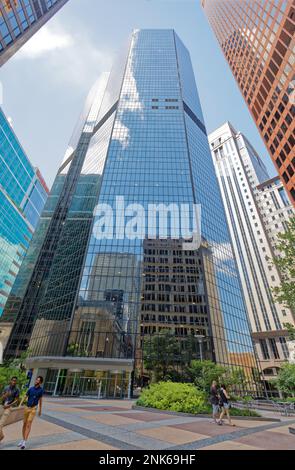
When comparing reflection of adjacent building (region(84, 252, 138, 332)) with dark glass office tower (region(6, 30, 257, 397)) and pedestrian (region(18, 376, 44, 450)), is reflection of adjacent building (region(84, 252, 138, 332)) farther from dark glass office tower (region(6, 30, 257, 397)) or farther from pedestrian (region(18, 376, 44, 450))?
pedestrian (region(18, 376, 44, 450))

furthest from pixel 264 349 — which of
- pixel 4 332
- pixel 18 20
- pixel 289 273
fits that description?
pixel 18 20

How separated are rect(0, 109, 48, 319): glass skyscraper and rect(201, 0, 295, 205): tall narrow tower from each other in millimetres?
66632

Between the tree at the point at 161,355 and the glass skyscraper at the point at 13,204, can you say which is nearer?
the tree at the point at 161,355

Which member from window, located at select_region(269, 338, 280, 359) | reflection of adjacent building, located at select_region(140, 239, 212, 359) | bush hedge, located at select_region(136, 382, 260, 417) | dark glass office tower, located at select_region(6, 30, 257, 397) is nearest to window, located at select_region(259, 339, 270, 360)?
window, located at select_region(269, 338, 280, 359)

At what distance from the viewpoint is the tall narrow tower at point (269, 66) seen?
35.5 meters

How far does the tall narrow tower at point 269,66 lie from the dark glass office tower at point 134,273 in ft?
59.9

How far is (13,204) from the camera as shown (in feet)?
257

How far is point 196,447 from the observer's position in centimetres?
669

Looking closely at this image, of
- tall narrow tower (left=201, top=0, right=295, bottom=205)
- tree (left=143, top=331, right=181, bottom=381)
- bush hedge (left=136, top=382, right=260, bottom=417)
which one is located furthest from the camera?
tall narrow tower (left=201, top=0, right=295, bottom=205)

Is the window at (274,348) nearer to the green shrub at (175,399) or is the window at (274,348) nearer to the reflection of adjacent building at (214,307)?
the reflection of adjacent building at (214,307)

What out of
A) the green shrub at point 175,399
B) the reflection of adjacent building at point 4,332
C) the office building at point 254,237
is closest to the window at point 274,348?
the office building at point 254,237

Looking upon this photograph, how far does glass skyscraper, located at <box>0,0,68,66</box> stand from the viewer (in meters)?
31.0

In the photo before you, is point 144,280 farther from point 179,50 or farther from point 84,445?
point 179,50

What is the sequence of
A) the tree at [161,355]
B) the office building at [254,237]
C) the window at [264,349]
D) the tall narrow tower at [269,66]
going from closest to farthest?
the tree at [161,355]
the tall narrow tower at [269,66]
the window at [264,349]
the office building at [254,237]
